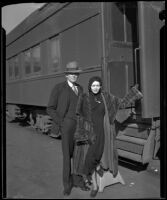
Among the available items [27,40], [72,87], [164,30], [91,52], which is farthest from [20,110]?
[164,30]

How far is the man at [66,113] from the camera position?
3832mm

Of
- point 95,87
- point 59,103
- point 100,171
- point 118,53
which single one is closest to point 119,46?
point 118,53

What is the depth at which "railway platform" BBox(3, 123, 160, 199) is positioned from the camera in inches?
154

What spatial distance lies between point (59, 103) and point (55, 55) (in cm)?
319

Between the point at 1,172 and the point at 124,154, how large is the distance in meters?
2.28

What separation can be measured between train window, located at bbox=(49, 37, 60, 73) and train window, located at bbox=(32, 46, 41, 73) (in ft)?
3.07

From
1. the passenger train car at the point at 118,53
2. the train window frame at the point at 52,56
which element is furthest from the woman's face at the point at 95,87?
the train window frame at the point at 52,56

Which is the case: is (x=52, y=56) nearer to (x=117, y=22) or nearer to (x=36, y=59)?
(x=36, y=59)

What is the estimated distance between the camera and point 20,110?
35.8ft

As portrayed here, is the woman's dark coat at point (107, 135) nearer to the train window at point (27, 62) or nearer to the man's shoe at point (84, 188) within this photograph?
the man's shoe at point (84, 188)

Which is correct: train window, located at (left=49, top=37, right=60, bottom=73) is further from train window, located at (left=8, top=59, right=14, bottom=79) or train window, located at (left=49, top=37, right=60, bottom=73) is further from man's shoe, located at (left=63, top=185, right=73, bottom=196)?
train window, located at (left=8, top=59, right=14, bottom=79)

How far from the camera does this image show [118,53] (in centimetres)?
507

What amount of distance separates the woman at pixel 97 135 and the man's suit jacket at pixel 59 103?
215 millimetres

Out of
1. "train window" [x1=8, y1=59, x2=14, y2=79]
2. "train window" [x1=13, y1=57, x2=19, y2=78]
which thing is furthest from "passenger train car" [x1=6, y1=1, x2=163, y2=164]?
"train window" [x1=8, y1=59, x2=14, y2=79]
